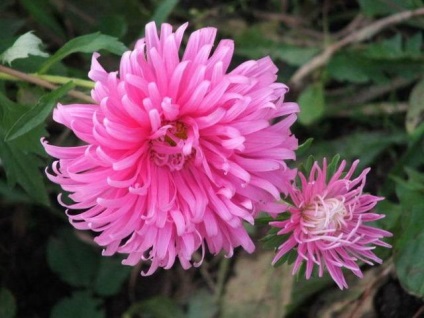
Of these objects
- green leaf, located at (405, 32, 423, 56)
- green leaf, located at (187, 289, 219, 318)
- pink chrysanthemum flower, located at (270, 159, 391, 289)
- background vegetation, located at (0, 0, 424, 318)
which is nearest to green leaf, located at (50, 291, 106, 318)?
background vegetation, located at (0, 0, 424, 318)

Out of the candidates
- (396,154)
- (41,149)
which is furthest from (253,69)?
(396,154)

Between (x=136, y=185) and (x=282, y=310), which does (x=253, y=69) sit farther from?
(x=282, y=310)

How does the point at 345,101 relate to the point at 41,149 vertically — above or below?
below

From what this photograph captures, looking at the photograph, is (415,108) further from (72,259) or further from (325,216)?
(72,259)

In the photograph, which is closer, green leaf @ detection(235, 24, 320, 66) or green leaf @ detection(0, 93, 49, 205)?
green leaf @ detection(0, 93, 49, 205)

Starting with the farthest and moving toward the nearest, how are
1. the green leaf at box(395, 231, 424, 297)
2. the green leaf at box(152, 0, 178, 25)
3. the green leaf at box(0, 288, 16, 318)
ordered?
the green leaf at box(0, 288, 16, 318) < the green leaf at box(152, 0, 178, 25) < the green leaf at box(395, 231, 424, 297)

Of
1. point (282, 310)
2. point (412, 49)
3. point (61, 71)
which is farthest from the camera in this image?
point (412, 49)

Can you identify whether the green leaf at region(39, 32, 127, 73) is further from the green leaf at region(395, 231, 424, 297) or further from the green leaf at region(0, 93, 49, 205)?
the green leaf at region(395, 231, 424, 297)
